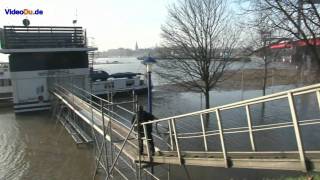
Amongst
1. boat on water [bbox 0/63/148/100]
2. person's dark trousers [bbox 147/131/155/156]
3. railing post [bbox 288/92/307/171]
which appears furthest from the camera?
boat on water [bbox 0/63/148/100]

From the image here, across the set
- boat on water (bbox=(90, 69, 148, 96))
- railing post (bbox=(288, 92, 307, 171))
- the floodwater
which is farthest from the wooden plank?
railing post (bbox=(288, 92, 307, 171))

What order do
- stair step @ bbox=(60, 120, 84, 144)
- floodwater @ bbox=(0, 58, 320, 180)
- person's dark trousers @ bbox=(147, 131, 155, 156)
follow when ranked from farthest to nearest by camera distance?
1. stair step @ bbox=(60, 120, 84, 144)
2. floodwater @ bbox=(0, 58, 320, 180)
3. person's dark trousers @ bbox=(147, 131, 155, 156)

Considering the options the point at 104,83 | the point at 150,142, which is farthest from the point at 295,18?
the point at 104,83

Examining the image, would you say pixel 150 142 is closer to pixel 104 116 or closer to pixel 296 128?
pixel 104 116

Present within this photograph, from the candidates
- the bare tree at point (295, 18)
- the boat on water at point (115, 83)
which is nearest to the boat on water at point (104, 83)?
the boat on water at point (115, 83)

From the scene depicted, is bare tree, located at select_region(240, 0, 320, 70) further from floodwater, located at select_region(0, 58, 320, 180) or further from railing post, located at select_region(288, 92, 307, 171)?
railing post, located at select_region(288, 92, 307, 171)

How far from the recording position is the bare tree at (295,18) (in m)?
15.1

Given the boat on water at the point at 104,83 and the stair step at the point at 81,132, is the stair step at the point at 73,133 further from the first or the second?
the boat on water at the point at 104,83

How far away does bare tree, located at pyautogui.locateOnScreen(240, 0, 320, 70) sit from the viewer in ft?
49.6

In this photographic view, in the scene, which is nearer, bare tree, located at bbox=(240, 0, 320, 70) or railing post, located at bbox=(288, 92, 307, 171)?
railing post, located at bbox=(288, 92, 307, 171)

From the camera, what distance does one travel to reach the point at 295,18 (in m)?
15.6

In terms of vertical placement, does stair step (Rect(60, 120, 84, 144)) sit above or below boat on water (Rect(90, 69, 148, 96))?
below

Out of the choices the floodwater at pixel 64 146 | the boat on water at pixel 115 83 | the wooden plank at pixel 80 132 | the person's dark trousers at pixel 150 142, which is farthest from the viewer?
the boat on water at pixel 115 83

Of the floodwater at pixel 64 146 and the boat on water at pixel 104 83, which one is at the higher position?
the boat on water at pixel 104 83
